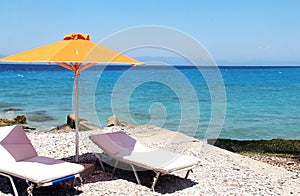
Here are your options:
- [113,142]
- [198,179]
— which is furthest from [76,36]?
[198,179]

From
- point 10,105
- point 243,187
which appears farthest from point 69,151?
point 10,105

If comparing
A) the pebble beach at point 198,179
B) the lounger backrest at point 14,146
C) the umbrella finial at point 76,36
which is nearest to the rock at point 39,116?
the pebble beach at point 198,179

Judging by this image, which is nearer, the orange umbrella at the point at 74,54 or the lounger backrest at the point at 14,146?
the orange umbrella at the point at 74,54

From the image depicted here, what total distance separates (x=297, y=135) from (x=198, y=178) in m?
9.45

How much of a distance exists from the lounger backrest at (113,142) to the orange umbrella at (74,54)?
109 centimetres

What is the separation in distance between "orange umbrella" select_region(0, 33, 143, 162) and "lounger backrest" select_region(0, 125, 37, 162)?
106 centimetres

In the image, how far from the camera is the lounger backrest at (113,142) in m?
5.92

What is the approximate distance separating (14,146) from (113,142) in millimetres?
1509

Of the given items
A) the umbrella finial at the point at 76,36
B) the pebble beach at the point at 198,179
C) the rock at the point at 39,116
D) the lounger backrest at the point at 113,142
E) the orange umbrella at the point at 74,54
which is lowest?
the rock at the point at 39,116

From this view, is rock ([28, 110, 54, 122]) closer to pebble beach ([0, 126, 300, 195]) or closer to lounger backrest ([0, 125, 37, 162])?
pebble beach ([0, 126, 300, 195])

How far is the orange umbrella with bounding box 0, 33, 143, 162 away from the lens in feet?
16.3

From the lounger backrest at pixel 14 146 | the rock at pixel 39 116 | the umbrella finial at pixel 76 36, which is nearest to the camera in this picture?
the lounger backrest at pixel 14 146

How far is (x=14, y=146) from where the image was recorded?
5461mm

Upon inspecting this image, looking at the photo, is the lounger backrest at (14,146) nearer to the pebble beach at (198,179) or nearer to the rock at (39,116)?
the pebble beach at (198,179)
